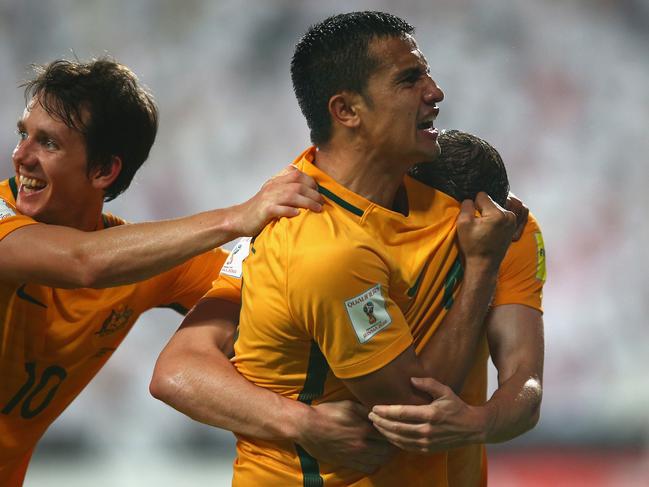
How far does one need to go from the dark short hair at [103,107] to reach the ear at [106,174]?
1 cm

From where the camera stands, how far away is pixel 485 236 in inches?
89.1

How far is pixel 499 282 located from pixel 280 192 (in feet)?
2.14

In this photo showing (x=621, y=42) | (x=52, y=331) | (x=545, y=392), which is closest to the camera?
(x=52, y=331)

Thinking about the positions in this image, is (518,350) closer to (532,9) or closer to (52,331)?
(52,331)

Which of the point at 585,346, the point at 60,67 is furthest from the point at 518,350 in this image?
the point at 585,346

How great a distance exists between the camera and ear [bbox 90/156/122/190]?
2857mm

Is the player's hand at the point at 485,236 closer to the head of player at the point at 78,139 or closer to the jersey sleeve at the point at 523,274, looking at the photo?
the jersey sleeve at the point at 523,274

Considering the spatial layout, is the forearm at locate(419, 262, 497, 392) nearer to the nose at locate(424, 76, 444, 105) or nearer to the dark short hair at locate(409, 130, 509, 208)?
the dark short hair at locate(409, 130, 509, 208)

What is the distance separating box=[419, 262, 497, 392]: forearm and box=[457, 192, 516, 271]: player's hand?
22mm

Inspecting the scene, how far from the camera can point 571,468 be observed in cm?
532

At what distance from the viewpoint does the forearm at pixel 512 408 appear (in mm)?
2240

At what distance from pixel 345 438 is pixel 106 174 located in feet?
3.89

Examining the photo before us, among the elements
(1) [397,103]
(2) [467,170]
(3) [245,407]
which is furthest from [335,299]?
(2) [467,170]

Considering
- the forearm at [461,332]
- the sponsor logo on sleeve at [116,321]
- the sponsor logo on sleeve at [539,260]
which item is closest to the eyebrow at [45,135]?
the sponsor logo on sleeve at [116,321]
